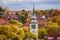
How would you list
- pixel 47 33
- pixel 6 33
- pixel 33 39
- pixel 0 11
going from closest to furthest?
pixel 6 33
pixel 33 39
pixel 47 33
pixel 0 11

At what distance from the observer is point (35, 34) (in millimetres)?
32469

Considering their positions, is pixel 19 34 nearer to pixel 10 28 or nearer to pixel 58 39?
pixel 10 28

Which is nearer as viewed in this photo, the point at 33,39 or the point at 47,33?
the point at 33,39

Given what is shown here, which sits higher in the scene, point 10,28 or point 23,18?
point 10,28

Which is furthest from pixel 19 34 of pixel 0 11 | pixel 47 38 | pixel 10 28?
pixel 0 11

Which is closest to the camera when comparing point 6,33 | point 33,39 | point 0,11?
point 6,33

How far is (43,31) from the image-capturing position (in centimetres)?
3416

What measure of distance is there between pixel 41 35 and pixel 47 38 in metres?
3.02

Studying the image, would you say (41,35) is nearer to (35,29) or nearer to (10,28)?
(35,29)

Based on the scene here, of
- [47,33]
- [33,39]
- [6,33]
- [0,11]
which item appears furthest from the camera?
[0,11]

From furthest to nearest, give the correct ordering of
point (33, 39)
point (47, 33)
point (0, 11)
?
point (0, 11) → point (47, 33) → point (33, 39)

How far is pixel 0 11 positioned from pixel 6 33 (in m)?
25.9

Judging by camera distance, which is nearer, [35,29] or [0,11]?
[35,29]

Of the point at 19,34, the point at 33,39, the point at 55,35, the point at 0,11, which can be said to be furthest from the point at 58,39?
the point at 0,11
